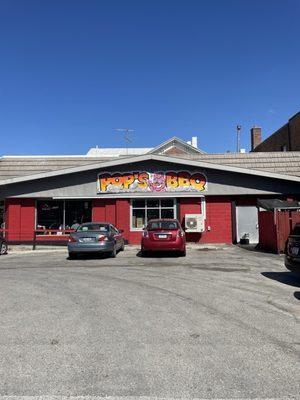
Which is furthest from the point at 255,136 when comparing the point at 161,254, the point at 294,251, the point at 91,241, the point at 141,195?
the point at 294,251

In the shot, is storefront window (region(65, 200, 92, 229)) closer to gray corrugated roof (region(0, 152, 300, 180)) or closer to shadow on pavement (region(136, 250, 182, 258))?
gray corrugated roof (region(0, 152, 300, 180))

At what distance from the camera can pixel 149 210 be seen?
24125 millimetres

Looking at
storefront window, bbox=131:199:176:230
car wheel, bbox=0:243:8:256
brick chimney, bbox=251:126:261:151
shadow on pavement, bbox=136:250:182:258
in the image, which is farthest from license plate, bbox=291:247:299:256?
brick chimney, bbox=251:126:261:151

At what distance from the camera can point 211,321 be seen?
6.95m

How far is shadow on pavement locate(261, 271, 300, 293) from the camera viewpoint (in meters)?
10.8

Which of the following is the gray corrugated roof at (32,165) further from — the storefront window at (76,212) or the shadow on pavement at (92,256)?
the shadow on pavement at (92,256)

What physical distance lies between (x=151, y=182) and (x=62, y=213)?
203 inches

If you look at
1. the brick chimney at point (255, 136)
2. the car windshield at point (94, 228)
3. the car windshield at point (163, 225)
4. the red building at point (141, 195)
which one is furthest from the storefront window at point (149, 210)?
the brick chimney at point (255, 136)

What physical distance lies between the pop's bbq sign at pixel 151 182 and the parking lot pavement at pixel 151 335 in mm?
12365

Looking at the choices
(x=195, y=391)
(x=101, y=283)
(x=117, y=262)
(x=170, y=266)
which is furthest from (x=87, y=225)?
(x=195, y=391)

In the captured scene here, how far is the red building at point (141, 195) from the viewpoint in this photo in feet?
77.4

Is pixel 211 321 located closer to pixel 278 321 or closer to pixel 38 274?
pixel 278 321

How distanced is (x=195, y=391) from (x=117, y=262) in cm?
1095

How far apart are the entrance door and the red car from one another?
7718 mm
